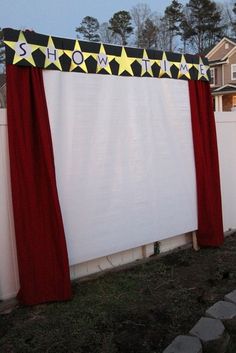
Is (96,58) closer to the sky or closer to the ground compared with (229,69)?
closer to the ground

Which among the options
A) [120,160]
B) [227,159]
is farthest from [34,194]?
[227,159]

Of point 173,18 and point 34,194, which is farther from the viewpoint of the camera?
point 173,18

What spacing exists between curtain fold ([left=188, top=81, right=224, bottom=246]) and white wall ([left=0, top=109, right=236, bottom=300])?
0.97 ft

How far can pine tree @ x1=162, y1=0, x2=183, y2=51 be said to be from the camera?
180 ft

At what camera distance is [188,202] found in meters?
5.10

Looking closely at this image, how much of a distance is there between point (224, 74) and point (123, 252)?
33.8 meters

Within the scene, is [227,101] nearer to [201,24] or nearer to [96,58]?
[201,24]

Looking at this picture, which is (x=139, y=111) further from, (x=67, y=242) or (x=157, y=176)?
(x=67, y=242)

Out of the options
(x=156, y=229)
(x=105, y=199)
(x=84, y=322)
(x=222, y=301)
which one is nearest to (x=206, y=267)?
(x=156, y=229)

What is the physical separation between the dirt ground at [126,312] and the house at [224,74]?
3102 cm

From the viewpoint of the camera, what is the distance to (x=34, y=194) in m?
3.59

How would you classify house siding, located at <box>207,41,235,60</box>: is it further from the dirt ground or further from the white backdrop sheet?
the dirt ground

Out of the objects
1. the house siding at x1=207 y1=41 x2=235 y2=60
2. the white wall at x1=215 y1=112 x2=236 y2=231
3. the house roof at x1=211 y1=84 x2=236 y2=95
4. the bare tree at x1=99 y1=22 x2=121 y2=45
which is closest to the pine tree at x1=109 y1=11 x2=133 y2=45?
the bare tree at x1=99 y1=22 x2=121 y2=45

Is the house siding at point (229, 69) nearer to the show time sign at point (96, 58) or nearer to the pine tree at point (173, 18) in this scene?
the pine tree at point (173, 18)
